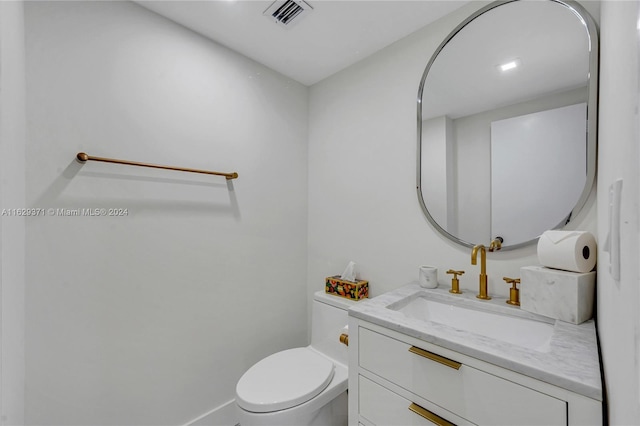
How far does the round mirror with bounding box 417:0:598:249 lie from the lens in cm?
111

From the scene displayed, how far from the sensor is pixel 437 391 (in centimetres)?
86

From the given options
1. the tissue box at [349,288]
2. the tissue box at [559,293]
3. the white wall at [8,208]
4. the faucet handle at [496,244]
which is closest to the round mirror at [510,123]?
the faucet handle at [496,244]

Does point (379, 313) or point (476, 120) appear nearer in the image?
point (379, 313)

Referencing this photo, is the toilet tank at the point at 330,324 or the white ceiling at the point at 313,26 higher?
the white ceiling at the point at 313,26

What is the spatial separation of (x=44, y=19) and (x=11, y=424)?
1.46 meters

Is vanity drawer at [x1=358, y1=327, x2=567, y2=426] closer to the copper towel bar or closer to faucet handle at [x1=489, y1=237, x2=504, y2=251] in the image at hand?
faucet handle at [x1=489, y1=237, x2=504, y2=251]

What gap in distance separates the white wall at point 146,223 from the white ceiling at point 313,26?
11 cm

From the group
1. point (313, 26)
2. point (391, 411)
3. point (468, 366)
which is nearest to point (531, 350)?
point (468, 366)

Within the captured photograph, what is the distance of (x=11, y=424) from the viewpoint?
0.80 metres

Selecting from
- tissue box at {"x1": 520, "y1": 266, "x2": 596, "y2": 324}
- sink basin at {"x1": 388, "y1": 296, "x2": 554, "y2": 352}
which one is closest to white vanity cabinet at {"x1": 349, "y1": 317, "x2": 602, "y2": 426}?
sink basin at {"x1": 388, "y1": 296, "x2": 554, "y2": 352}

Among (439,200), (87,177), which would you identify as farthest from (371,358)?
(87,177)

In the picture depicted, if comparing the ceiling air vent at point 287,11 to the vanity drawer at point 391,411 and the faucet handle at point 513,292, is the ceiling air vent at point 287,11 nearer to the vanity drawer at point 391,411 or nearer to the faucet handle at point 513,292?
the faucet handle at point 513,292

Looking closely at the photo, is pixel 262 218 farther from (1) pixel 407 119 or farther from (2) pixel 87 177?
(1) pixel 407 119

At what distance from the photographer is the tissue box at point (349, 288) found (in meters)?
1.69
